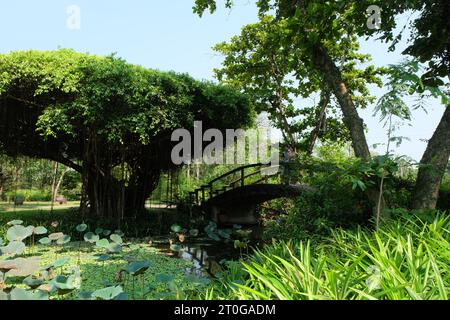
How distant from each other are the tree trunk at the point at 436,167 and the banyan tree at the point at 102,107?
5581 millimetres

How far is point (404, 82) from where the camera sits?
3.48 meters

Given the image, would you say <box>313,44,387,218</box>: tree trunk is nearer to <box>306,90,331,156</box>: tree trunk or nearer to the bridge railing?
the bridge railing

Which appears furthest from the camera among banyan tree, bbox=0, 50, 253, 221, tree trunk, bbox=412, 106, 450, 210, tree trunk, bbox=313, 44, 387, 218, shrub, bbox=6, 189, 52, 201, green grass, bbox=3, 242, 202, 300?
shrub, bbox=6, 189, 52, 201

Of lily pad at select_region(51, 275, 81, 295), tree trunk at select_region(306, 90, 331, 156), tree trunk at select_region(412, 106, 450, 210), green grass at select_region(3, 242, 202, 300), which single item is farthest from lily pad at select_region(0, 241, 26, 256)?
tree trunk at select_region(306, 90, 331, 156)

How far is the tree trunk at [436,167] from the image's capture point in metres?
4.61

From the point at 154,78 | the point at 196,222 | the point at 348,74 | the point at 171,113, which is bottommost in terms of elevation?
the point at 196,222

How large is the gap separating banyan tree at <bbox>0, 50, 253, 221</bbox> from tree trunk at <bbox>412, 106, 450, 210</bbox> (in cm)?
558

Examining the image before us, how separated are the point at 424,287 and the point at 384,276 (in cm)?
20

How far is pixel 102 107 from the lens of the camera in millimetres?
8242

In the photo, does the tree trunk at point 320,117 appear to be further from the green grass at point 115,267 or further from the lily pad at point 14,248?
the lily pad at point 14,248

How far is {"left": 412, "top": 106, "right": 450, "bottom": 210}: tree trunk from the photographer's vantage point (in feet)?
15.1
